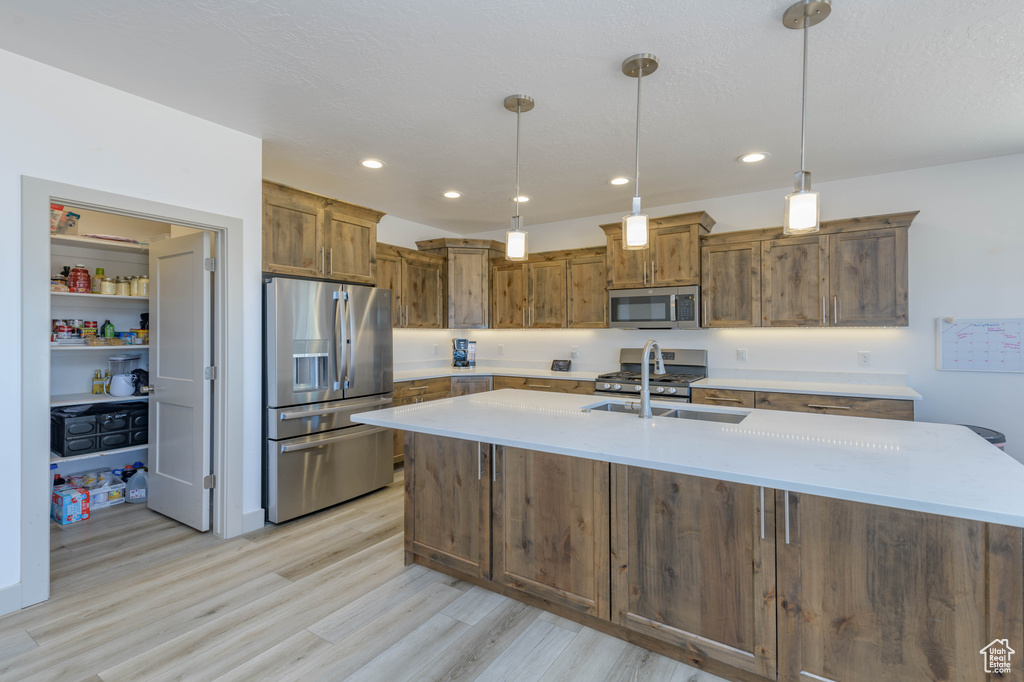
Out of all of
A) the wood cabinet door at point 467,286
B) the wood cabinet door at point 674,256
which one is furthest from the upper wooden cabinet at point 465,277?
the wood cabinet door at point 674,256

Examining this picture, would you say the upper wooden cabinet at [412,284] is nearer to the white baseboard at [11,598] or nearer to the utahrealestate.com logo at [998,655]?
the white baseboard at [11,598]

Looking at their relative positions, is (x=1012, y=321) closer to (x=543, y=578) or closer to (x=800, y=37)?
(x=800, y=37)

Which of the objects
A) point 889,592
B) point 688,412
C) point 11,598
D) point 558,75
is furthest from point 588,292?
point 11,598

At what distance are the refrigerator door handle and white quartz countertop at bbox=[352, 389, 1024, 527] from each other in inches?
48.5

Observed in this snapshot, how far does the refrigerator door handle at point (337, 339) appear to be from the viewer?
3.56 meters

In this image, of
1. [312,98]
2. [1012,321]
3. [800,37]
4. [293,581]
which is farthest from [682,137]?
[293,581]

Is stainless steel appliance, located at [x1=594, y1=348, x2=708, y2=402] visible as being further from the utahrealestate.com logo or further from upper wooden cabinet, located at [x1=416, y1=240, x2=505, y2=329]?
the utahrealestate.com logo

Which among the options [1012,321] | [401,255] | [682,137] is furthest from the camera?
[401,255]

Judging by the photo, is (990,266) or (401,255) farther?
(401,255)

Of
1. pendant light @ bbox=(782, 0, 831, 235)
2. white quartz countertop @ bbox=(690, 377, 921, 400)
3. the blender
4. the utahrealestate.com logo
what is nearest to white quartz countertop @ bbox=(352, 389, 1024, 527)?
the utahrealestate.com logo

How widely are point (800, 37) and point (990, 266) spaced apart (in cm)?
280

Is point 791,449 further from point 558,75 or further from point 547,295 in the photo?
point 547,295

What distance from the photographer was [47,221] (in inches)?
90.5

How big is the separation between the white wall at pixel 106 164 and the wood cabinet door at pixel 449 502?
4.41ft
